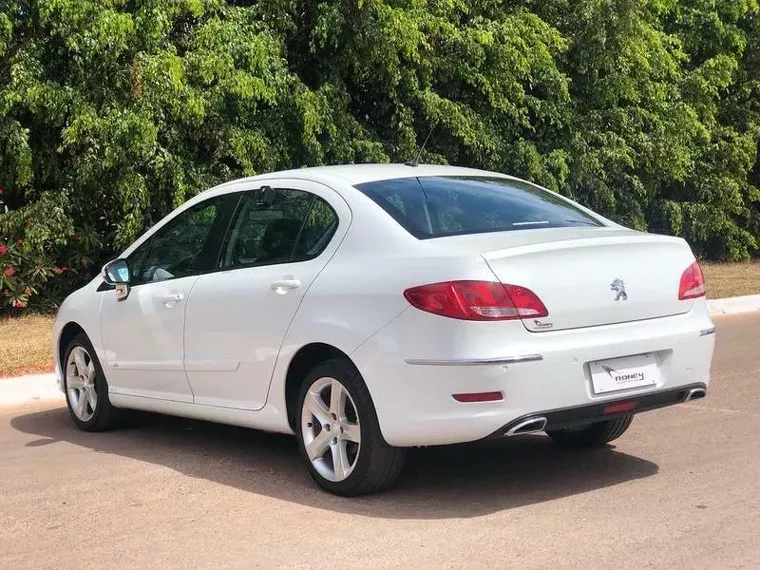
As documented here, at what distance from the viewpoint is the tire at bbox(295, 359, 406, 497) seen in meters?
5.39

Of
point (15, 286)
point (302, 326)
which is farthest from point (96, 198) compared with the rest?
point (302, 326)

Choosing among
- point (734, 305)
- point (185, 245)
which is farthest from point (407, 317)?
point (734, 305)

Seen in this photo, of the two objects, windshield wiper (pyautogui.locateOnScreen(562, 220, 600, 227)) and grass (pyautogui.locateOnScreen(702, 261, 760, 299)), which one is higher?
windshield wiper (pyautogui.locateOnScreen(562, 220, 600, 227))

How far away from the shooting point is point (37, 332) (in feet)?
39.9

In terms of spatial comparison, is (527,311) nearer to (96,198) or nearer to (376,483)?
(376,483)

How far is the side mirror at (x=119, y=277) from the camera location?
7.13m

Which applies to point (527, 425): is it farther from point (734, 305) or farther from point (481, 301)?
point (734, 305)

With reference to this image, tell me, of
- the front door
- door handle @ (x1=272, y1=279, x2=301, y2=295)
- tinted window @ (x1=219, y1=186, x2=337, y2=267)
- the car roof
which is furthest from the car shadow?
the car roof

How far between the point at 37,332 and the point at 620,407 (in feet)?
27.4

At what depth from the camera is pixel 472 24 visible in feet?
51.6

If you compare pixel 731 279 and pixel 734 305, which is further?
pixel 731 279

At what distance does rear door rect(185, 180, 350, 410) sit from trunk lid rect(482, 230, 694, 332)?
108 centimetres

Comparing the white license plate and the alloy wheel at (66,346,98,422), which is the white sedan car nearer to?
the white license plate

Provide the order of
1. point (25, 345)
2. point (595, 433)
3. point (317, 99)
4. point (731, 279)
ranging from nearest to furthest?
point (595, 433) → point (25, 345) → point (317, 99) → point (731, 279)
